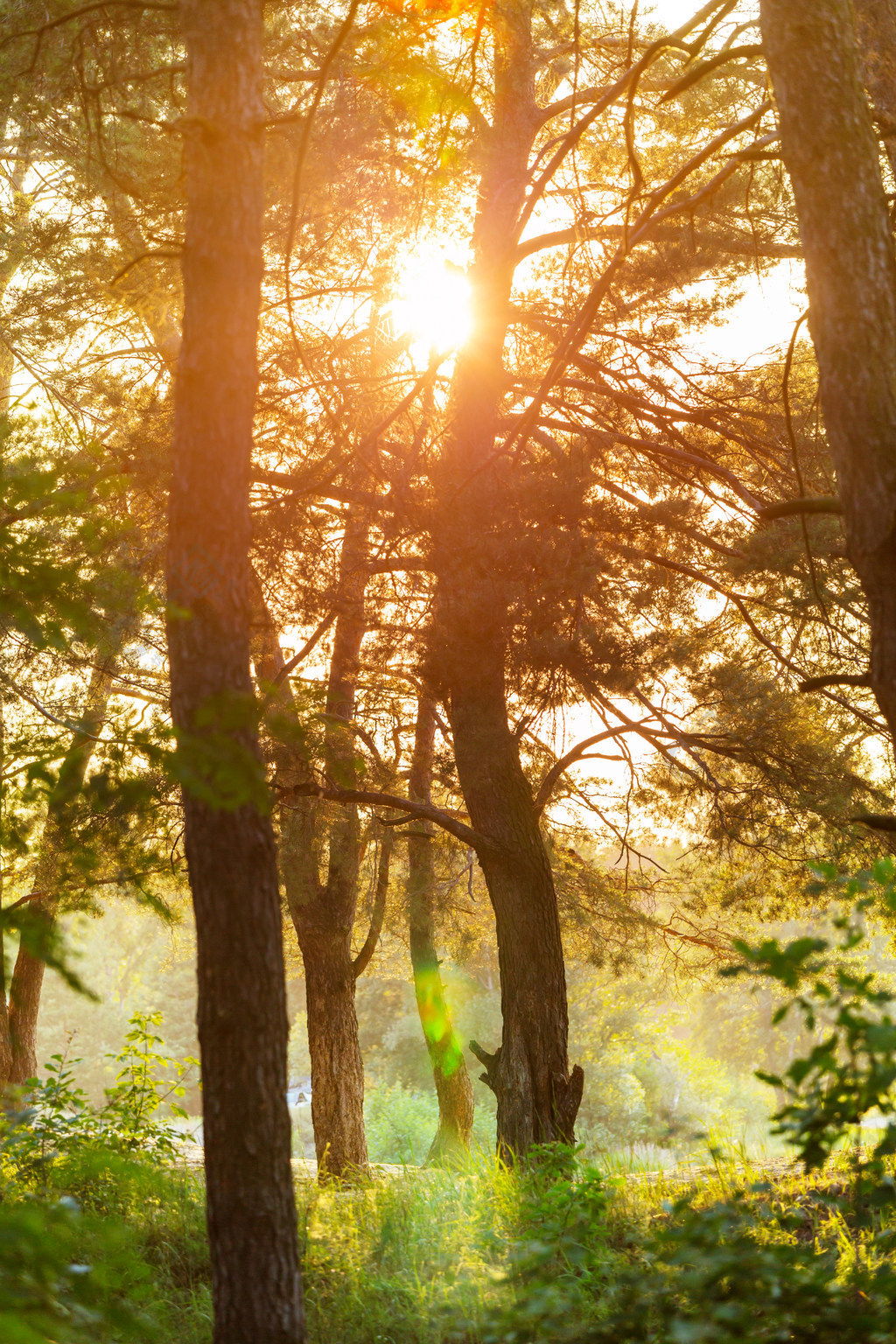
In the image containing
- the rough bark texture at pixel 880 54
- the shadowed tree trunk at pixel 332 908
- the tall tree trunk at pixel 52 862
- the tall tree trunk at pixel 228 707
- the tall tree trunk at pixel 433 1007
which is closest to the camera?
the tall tree trunk at pixel 52 862

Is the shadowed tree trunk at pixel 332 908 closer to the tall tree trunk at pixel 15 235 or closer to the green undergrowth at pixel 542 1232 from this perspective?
the green undergrowth at pixel 542 1232

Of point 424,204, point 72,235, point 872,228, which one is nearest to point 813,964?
point 872,228

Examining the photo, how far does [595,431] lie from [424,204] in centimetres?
206

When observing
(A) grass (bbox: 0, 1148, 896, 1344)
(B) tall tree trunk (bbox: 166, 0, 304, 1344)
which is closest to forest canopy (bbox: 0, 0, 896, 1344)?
(B) tall tree trunk (bbox: 166, 0, 304, 1344)

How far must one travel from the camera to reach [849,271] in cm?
350

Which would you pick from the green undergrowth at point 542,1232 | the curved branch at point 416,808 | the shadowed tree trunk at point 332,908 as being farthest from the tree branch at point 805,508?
the shadowed tree trunk at point 332,908

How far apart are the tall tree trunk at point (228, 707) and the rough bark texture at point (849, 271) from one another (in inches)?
78.9

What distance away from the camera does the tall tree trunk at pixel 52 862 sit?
293 cm

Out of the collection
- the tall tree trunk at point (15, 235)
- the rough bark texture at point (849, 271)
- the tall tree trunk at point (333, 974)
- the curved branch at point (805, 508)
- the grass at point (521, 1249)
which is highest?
the tall tree trunk at point (15, 235)

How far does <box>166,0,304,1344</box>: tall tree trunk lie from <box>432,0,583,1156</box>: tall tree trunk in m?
2.90

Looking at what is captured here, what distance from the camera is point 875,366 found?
341cm

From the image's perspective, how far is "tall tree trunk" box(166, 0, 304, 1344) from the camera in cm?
329

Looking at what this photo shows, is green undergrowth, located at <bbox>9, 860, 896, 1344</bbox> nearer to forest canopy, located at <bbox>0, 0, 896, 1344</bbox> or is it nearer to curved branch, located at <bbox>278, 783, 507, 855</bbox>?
forest canopy, located at <bbox>0, 0, 896, 1344</bbox>

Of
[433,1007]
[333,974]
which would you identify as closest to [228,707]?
[333,974]
